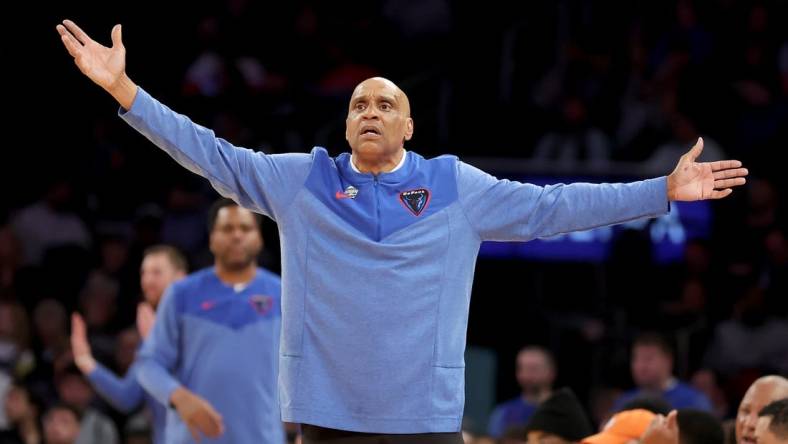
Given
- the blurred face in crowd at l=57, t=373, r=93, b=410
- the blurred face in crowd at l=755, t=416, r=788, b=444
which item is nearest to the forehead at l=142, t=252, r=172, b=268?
the blurred face in crowd at l=57, t=373, r=93, b=410

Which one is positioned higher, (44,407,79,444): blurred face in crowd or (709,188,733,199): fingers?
(709,188,733,199): fingers

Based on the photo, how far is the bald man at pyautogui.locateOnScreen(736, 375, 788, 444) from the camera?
5.19 m

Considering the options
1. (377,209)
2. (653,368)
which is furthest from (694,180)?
(653,368)

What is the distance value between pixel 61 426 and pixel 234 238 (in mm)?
3168

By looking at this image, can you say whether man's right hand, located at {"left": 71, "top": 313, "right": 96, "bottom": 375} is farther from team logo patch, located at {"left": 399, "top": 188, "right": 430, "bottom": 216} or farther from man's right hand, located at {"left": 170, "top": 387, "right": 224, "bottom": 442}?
team logo patch, located at {"left": 399, "top": 188, "right": 430, "bottom": 216}

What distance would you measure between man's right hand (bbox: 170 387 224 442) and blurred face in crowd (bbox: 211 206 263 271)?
70 centimetres

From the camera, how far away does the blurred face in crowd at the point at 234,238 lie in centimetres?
642

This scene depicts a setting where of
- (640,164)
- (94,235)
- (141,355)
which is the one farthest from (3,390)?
(640,164)

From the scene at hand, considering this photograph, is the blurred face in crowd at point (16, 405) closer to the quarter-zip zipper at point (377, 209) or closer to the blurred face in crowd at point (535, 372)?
the blurred face in crowd at point (535, 372)

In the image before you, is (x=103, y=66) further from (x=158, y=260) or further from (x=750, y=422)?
(x=158, y=260)

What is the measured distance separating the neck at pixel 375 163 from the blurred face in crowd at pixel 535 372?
435 centimetres

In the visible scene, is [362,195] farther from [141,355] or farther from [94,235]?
[94,235]

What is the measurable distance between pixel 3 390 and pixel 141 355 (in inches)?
141

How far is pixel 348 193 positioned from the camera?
4293mm
